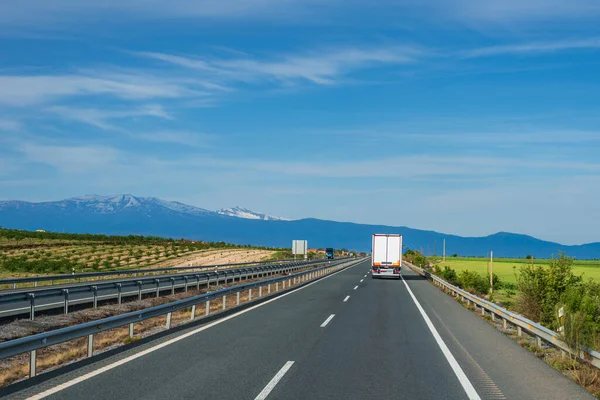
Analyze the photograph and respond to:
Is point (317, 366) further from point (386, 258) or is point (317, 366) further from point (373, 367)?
point (386, 258)

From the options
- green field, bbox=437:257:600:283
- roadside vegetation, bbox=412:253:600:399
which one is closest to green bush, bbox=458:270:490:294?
green field, bbox=437:257:600:283

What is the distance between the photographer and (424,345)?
12062 millimetres

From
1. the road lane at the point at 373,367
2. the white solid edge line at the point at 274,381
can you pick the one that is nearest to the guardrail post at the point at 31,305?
the road lane at the point at 373,367

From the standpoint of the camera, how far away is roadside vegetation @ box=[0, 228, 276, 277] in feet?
174

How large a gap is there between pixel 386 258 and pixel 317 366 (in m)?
33.0

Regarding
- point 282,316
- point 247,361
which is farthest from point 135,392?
point 282,316

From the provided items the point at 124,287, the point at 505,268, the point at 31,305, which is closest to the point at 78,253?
the point at 124,287

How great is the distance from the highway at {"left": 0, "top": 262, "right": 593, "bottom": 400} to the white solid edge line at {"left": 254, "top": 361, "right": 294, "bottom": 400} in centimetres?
2

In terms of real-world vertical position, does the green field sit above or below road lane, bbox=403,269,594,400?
below

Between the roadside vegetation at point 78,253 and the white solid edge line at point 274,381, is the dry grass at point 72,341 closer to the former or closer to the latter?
the white solid edge line at point 274,381

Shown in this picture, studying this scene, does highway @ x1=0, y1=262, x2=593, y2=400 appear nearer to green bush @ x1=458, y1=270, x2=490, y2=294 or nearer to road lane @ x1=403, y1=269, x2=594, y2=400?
road lane @ x1=403, y1=269, x2=594, y2=400

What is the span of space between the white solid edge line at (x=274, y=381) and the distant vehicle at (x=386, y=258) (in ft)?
107

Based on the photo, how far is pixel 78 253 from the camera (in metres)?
72.4

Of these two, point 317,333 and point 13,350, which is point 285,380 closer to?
point 13,350
